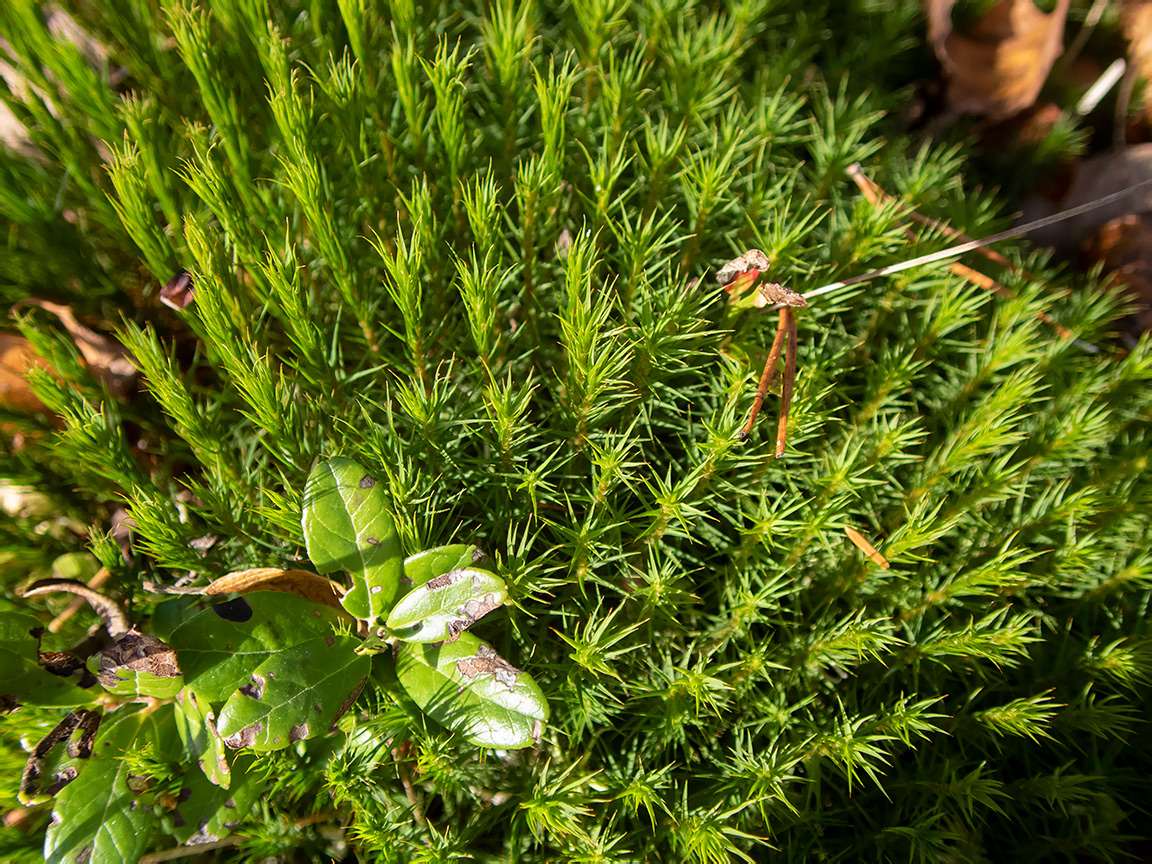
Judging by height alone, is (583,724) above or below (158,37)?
below

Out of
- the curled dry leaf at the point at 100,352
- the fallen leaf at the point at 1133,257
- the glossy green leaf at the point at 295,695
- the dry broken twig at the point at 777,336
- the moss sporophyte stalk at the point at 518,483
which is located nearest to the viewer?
the glossy green leaf at the point at 295,695

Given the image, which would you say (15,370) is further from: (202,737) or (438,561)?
(438,561)

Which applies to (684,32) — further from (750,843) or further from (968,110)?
(750,843)

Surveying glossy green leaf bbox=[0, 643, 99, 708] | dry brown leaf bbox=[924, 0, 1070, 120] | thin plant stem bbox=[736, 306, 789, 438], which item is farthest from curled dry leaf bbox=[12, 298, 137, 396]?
dry brown leaf bbox=[924, 0, 1070, 120]

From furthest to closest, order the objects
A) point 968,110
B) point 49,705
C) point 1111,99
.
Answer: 1. point 1111,99
2. point 968,110
3. point 49,705

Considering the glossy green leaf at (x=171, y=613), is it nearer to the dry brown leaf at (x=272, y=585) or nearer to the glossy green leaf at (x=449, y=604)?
the dry brown leaf at (x=272, y=585)

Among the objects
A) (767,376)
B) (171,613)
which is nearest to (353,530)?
(171,613)

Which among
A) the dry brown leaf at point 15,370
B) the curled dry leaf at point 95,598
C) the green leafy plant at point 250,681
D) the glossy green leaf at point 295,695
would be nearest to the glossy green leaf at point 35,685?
the green leafy plant at point 250,681

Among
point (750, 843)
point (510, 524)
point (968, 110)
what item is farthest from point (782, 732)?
point (968, 110)
